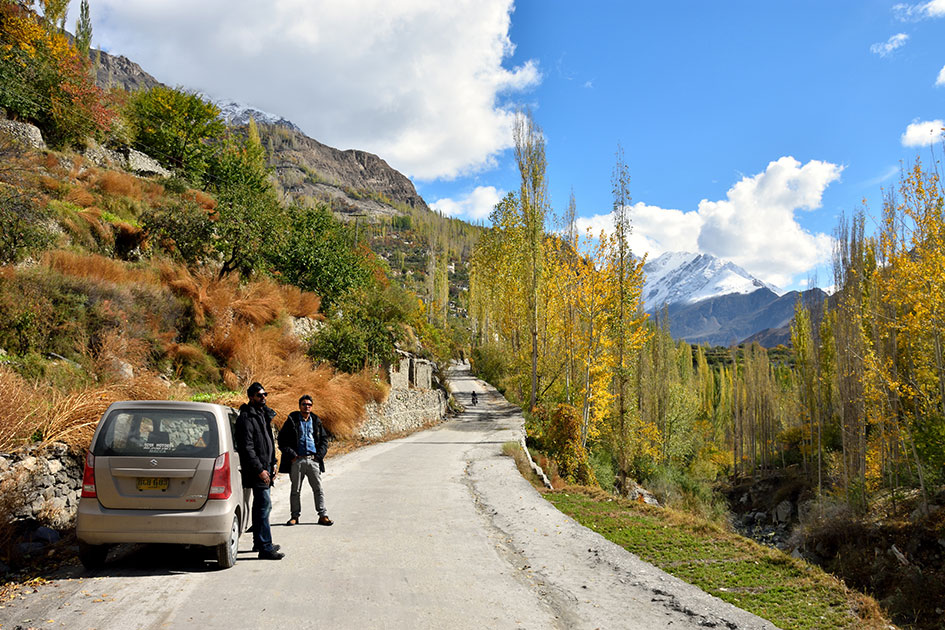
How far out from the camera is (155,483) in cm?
537

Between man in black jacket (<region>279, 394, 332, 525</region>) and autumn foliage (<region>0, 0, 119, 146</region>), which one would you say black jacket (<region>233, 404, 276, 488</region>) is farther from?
autumn foliage (<region>0, 0, 119, 146</region>)

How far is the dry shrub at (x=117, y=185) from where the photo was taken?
805 inches

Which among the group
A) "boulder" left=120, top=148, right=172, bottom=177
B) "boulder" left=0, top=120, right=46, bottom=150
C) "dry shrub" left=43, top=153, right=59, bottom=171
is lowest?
"dry shrub" left=43, top=153, right=59, bottom=171

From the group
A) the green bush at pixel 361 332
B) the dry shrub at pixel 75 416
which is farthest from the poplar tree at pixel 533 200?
the dry shrub at pixel 75 416

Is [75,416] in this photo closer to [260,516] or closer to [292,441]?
[292,441]

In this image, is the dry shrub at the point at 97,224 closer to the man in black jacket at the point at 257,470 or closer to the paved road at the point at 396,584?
the paved road at the point at 396,584

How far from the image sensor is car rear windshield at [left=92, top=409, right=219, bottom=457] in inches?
214

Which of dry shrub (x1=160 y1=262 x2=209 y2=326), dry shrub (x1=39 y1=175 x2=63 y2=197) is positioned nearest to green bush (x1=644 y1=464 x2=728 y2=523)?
dry shrub (x1=160 y1=262 x2=209 y2=326)

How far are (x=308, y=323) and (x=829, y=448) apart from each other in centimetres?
3827

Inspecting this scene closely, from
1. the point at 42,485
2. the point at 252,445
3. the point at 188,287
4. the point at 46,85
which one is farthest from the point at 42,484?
the point at 46,85

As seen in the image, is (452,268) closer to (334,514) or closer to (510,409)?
(510,409)

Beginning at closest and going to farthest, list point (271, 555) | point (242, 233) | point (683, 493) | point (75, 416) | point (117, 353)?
point (271, 555), point (75, 416), point (117, 353), point (242, 233), point (683, 493)

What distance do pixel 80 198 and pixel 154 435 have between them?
1752 centimetres

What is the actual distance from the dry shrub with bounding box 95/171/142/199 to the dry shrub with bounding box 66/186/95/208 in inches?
58.6
